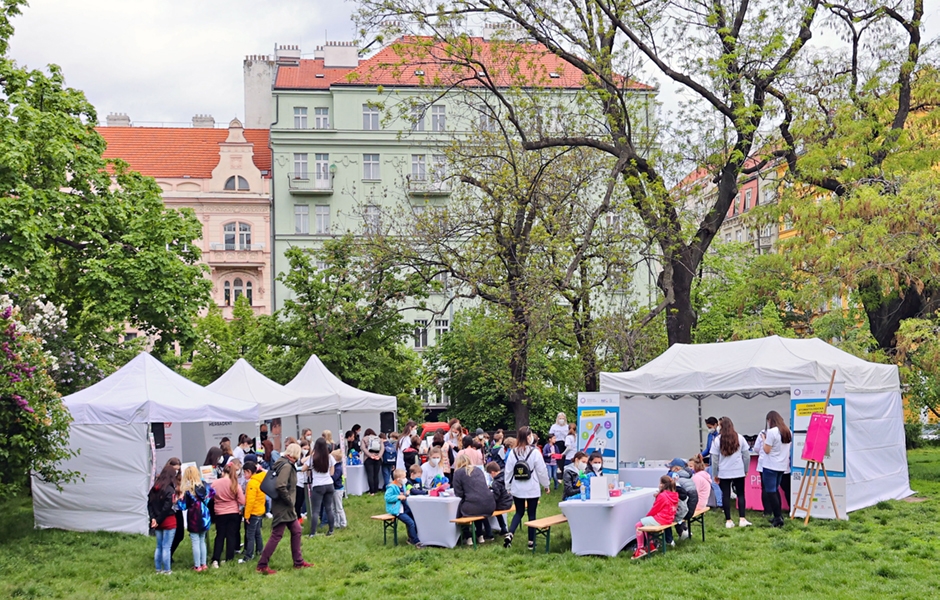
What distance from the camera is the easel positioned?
13.8 m

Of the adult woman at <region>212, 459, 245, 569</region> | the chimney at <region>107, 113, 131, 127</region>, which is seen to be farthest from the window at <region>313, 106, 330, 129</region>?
the adult woman at <region>212, 459, 245, 569</region>

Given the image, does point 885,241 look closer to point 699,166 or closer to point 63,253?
point 699,166

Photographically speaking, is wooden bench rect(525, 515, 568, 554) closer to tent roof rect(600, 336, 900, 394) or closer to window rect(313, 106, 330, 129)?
tent roof rect(600, 336, 900, 394)

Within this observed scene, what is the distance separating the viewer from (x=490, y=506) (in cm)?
1335

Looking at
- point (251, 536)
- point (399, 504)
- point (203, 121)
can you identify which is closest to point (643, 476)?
point (399, 504)

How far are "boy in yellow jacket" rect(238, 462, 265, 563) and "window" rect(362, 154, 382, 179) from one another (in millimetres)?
36051

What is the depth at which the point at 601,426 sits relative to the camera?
17.6 metres

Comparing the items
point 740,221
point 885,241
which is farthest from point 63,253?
point 885,241

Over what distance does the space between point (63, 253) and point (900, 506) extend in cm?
1845

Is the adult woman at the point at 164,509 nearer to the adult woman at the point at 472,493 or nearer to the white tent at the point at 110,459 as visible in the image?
the white tent at the point at 110,459

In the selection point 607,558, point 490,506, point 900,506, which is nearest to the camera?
point 607,558

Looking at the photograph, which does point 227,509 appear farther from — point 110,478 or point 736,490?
point 736,490

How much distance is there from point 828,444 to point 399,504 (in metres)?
6.53

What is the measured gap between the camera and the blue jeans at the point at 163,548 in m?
12.3
